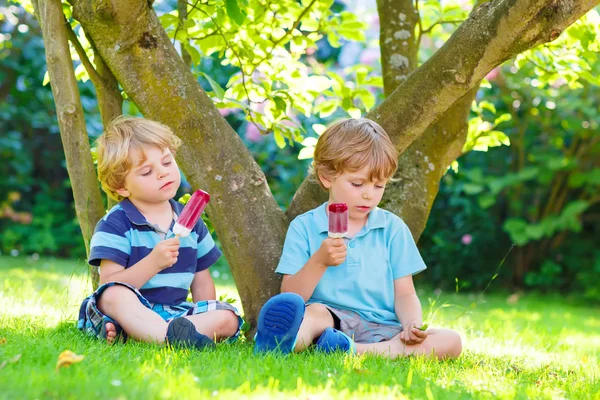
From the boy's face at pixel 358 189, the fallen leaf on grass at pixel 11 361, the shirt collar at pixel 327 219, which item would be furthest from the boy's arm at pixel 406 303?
the fallen leaf on grass at pixel 11 361

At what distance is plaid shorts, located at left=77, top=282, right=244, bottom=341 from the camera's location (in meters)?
2.73

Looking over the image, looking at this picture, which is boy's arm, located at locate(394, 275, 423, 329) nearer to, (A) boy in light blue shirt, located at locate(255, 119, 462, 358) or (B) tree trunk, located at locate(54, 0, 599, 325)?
(A) boy in light blue shirt, located at locate(255, 119, 462, 358)

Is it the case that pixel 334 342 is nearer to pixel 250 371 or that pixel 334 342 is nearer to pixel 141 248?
pixel 250 371

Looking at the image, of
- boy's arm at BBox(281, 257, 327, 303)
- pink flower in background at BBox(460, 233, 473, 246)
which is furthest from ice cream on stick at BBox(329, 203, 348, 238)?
pink flower in background at BBox(460, 233, 473, 246)

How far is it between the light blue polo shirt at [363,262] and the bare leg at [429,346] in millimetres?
175

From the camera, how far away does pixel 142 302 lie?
9.08 ft

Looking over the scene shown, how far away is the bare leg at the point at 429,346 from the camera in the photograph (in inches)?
108

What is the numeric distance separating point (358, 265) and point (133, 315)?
896 millimetres

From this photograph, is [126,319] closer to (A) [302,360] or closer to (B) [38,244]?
(A) [302,360]

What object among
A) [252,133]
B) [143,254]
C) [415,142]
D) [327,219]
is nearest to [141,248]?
[143,254]

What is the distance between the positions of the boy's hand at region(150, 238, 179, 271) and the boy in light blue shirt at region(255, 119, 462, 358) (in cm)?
43

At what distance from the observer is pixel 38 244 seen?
7957 mm

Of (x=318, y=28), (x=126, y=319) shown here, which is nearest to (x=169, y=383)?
(x=126, y=319)

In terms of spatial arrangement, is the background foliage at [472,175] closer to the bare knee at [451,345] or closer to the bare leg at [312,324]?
the bare leg at [312,324]
